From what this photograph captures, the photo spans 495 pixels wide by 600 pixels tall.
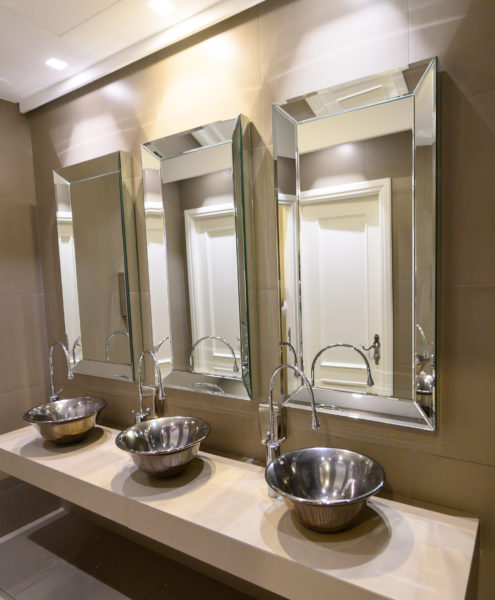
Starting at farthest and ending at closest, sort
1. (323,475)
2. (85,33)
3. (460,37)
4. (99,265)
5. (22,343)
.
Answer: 1. (22,343)
2. (99,265)
3. (85,33)
4. (323,475)
5. (460,37)

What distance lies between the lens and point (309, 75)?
1.45 m

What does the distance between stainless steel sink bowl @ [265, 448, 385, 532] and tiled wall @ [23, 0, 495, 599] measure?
11 centimetres

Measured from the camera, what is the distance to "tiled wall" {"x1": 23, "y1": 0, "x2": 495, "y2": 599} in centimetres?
120

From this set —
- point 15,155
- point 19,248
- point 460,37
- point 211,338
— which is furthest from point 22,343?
point 460,37

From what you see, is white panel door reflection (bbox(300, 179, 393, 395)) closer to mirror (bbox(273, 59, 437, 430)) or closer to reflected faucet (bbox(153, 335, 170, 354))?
mirror (bbox(273, 59, 437, 430))

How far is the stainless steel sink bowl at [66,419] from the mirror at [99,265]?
177 millimetres

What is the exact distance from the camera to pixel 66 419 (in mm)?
1852

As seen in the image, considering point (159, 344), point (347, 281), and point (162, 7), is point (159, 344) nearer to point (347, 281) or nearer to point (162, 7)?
point (347, 281)

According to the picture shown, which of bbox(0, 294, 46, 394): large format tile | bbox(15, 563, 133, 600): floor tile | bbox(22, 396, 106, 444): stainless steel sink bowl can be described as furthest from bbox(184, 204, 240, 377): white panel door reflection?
A: bbox(0, 294, 46, 394): large format tile

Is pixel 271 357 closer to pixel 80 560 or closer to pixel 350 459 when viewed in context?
pixel 350 459

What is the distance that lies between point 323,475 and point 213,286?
87cm

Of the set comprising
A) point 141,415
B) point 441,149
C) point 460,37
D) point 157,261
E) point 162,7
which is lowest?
point 141,415

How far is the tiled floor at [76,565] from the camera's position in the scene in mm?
1869

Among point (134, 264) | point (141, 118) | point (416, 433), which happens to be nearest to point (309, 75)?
point (141, 118)
